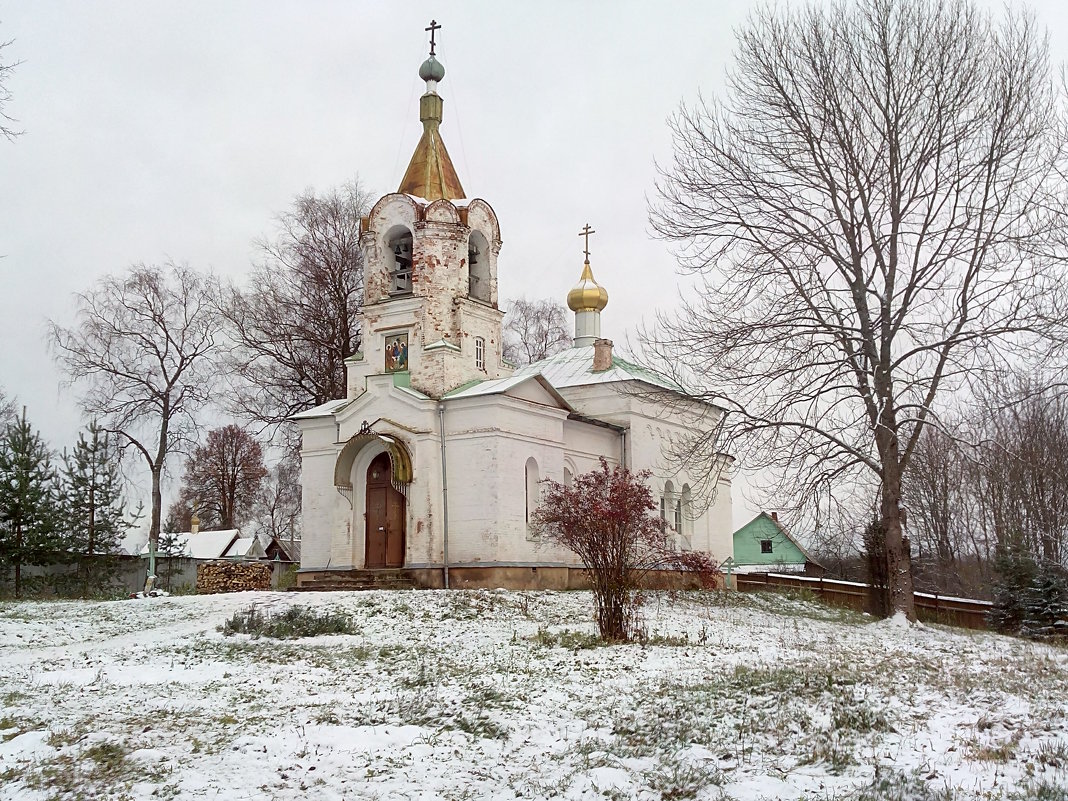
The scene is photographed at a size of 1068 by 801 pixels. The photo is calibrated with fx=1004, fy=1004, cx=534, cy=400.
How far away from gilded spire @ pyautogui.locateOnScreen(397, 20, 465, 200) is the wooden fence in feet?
46.4

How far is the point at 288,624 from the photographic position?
1445cm

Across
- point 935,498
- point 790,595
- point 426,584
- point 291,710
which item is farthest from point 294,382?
point 291,710

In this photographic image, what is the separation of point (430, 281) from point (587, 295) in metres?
8.96

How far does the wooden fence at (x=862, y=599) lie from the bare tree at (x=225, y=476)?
2700 cm

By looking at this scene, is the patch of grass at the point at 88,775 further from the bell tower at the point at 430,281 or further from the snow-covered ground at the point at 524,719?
the bell tower at the point at 430,281

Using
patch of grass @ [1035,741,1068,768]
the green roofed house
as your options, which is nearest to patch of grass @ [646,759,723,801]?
patch of grass @ [1035,741,1068,768]

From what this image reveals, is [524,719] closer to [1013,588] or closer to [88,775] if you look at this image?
[88,775]

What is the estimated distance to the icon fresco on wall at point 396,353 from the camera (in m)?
24.3

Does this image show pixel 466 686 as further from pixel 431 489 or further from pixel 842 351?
pixel 431 489

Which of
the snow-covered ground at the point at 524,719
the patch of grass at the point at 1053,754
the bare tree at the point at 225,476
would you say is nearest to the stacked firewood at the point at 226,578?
the snow-covered ground at the point at 524,719

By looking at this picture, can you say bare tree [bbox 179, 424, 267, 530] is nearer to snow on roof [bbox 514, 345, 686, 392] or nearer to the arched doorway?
snow on roof [bbox 514, 345, 686, 392]

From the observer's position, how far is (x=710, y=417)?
2998cm

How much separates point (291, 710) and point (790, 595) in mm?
19667

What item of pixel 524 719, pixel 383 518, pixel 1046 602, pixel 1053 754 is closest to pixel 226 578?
pixel 383 518
